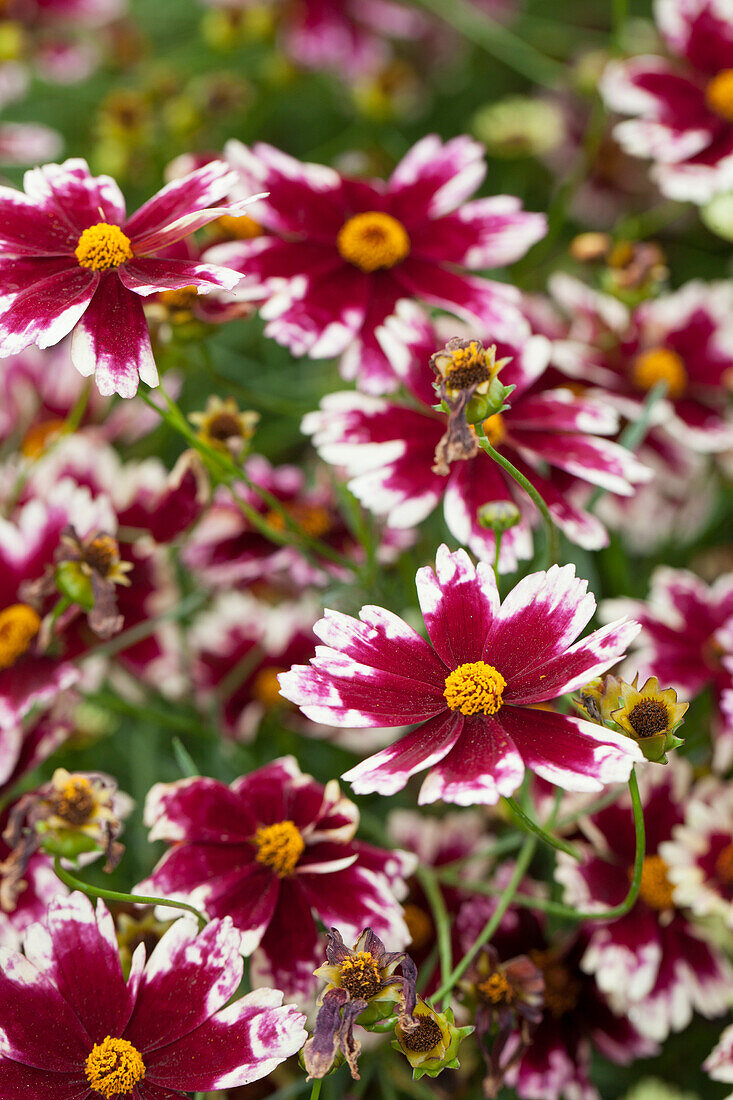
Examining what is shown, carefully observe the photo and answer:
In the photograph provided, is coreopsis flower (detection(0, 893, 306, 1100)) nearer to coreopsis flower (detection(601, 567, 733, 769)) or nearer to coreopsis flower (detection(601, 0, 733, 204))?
coreopsis flower (detection(601, 567, 733, 769))

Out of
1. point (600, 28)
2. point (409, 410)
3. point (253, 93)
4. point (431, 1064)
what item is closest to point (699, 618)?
point (409, 410)

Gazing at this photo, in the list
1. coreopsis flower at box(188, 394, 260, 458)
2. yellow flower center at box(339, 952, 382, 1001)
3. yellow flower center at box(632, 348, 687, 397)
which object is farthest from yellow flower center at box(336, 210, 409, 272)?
yellow flower center at box(339, 952, 382, 1001)

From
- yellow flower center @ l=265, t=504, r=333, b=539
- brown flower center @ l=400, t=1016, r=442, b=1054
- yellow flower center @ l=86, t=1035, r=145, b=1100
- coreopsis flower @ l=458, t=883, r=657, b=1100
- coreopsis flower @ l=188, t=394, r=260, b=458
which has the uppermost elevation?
coreopsis flower @ l=188, t=394, r=260, b=458

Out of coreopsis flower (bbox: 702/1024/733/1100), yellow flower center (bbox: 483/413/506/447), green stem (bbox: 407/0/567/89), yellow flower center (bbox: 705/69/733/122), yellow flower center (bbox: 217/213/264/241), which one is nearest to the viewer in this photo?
coreopsis flower (bbox: 702/1024/733/1100)

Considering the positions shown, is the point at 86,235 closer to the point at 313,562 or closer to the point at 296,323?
the point at 296,323

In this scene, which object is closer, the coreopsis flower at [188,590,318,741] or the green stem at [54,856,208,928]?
the green stem at [54,856,208,928]

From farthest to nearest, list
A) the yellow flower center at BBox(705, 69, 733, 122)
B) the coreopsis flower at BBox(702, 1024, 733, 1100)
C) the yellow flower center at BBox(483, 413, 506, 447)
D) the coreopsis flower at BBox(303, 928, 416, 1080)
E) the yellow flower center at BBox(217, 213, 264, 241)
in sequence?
1. the yellow flower center at BBox(705, 69, 733, 122)
2. the yellow flower center at BBox(217, 213, 264, 241)
3. the yellow flower center at BBox(483, 413, 506, 447)
4. the coreopsis flower at BBox(702, 1024, 733, 1100)
5. the coreopsis flower at BBox(303, 928, 416, 1080)
